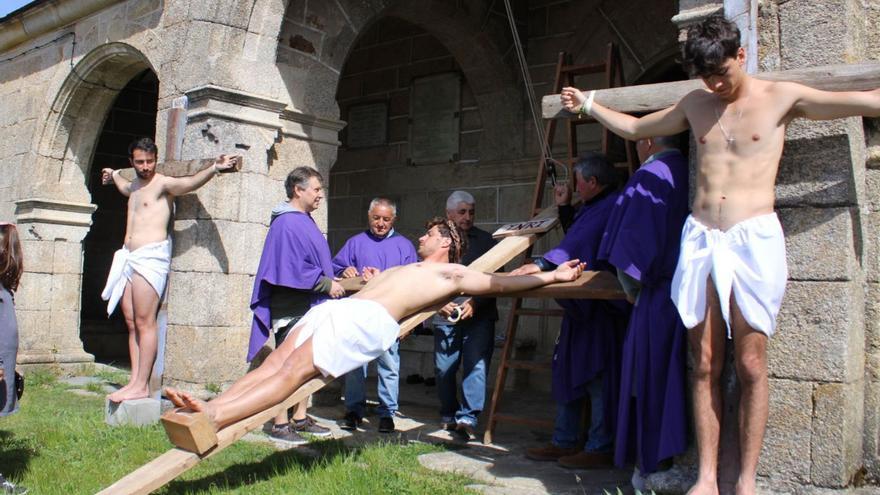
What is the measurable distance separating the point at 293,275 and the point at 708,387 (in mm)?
2605

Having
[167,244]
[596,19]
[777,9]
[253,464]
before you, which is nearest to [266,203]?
[167,244]

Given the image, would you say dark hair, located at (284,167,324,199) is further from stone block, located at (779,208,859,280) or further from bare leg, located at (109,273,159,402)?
stone block, located at (779,208,859,280)

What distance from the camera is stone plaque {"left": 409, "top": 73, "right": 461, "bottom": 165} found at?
321 inches

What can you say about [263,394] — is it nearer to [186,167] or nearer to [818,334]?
[818,334]

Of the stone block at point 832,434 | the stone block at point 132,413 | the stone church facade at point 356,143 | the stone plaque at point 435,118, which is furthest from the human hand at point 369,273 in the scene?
the stone plaque at point 435,118

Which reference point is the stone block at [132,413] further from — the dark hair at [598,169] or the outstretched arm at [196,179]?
the dark hair at [598,169]

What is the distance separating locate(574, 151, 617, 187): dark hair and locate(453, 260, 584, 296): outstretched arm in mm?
713

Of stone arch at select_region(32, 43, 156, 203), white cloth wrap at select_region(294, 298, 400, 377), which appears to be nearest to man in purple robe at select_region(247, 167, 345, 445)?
white cloth wrap at select_region(294, 298, 400, 377)

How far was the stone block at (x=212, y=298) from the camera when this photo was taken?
19.0ft

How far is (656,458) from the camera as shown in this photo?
3432 mm

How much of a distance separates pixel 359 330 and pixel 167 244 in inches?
101

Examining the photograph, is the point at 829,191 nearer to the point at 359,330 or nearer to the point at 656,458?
the point at 656,458

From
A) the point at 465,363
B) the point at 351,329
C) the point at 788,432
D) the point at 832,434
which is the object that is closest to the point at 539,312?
the point at 465,363

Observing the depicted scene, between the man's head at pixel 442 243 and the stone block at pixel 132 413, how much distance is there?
2076 mm
